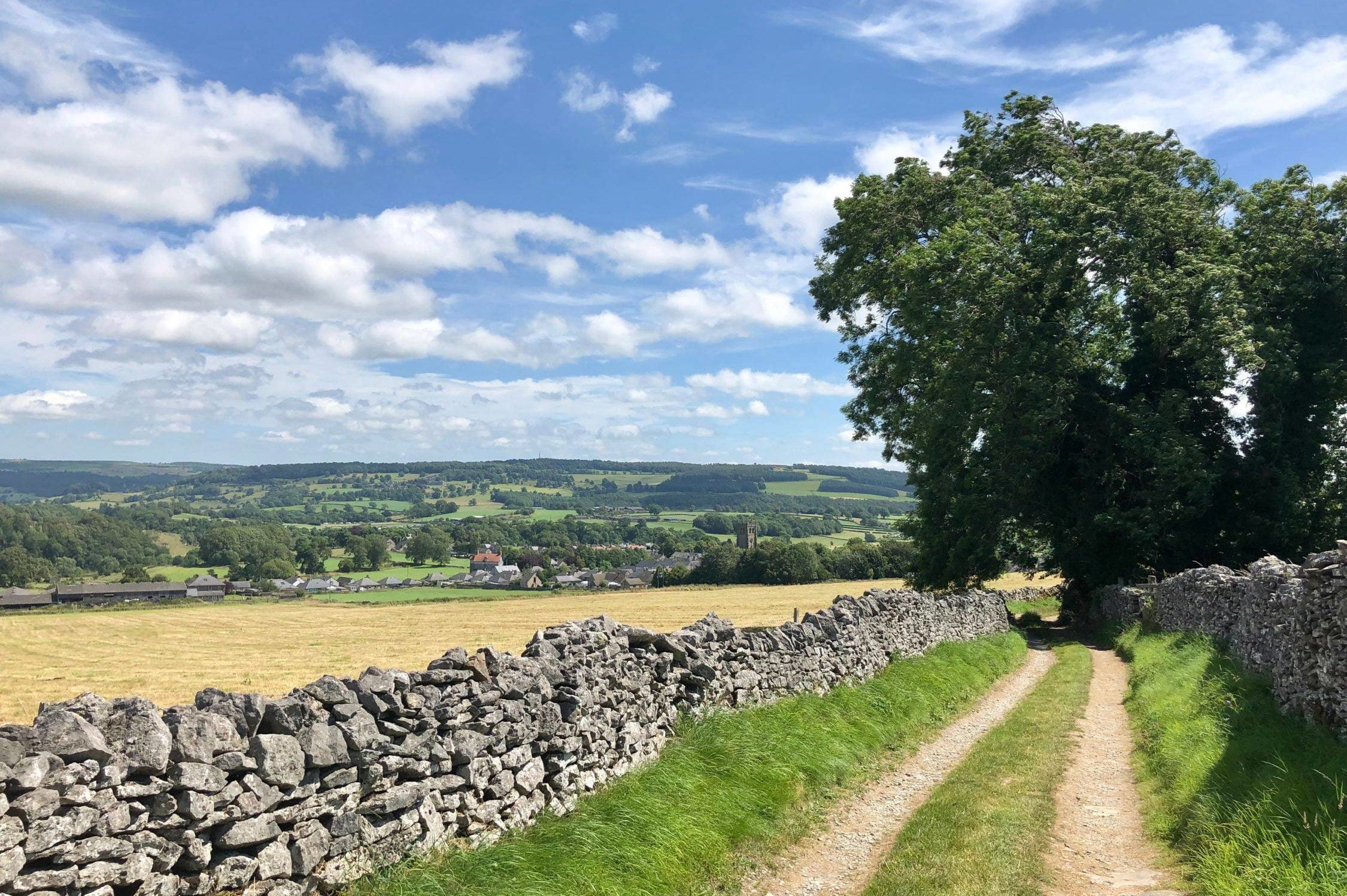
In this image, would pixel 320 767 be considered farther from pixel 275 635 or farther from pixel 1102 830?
pixel 275 635

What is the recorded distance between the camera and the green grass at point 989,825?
706cm

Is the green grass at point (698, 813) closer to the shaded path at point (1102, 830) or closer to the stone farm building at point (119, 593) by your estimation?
the shaded path at point (1102, 830)

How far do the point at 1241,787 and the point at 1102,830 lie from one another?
1.31 m

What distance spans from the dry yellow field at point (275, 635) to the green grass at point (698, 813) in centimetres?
1065

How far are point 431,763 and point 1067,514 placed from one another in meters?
27.9

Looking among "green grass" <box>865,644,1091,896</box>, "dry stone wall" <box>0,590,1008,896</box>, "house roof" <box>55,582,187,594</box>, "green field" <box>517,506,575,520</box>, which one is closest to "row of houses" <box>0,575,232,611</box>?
"house roof" <box>55,582,187,594</box>

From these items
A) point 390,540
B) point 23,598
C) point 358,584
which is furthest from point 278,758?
point 390,540

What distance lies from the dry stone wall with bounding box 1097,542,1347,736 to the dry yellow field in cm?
1589

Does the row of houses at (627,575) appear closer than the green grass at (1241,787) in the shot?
No

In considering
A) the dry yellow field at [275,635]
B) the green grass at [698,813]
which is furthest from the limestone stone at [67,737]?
the dry yellow field at [275,635]

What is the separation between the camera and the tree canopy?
25.2m

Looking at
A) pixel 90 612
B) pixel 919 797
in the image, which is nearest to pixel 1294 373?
pixel 919 797

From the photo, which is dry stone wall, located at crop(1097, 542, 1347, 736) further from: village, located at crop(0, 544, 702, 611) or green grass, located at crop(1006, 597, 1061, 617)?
village, located at crop(0, 544, 702, 611)

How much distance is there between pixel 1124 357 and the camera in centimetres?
2533
